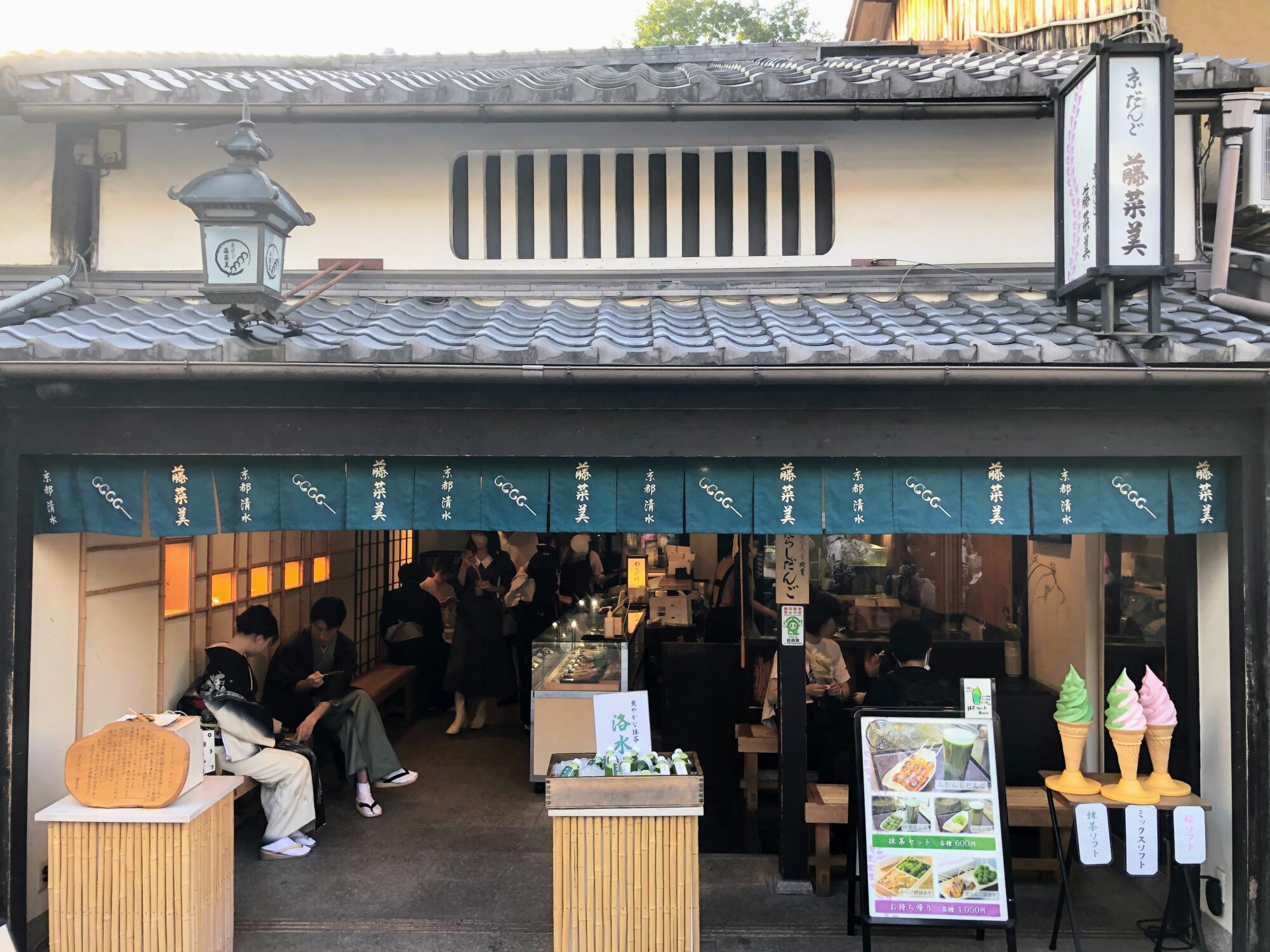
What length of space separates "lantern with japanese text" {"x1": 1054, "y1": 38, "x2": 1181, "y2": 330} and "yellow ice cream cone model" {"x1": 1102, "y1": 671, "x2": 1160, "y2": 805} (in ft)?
8.40

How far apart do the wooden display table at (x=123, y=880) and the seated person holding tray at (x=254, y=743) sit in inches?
79.9

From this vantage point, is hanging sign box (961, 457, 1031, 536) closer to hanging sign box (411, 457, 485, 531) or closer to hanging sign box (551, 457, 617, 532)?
hanging sign box (551, 457, 617, 532)

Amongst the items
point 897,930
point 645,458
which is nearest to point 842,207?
point 645,458

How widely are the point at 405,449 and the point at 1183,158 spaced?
6.96 meters

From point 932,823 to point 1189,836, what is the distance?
1.67 m

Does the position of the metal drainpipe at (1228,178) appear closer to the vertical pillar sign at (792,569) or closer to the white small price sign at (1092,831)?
the vertical pillar sign at (792,569)

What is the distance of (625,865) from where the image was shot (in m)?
5.46

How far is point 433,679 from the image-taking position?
38.7 feet

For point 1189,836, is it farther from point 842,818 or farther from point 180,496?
point 180,496

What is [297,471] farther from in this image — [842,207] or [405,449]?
[842,207]

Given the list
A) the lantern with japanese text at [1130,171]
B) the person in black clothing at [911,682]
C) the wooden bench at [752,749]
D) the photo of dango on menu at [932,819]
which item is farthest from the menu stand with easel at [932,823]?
the lantern with japanese text at [1130,171]

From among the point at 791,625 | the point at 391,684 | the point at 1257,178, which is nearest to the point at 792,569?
the point at 791,625

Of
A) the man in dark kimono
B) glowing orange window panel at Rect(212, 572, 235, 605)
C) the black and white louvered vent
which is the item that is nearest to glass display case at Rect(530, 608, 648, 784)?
the man in dark kimono

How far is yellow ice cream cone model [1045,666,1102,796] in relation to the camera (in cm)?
583
